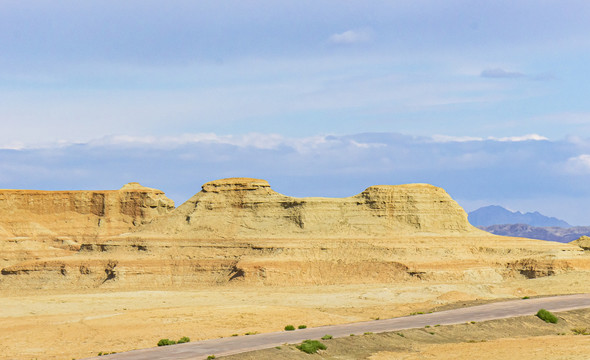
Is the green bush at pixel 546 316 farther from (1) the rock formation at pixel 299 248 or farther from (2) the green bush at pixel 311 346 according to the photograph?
(1) the rock formation at pixel 299 248

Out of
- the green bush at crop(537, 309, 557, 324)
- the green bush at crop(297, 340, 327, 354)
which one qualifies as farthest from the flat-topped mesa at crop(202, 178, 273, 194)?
the green bush at crop(297, 340, 327, 354)

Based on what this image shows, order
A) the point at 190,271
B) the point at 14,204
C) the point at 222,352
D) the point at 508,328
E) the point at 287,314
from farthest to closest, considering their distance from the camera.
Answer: the point at 14,204 → the point at 190,271 → the point at 287,314 → the point at 508,328 → the point at 222,352

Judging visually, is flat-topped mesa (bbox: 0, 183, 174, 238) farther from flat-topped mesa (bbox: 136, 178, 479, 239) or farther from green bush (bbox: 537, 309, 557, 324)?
green bush (bbox: 537, 309, 557, 324)

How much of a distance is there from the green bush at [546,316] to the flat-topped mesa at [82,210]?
9026 cm


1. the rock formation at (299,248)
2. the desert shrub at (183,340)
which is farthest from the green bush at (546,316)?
the rock formation at (299,248)

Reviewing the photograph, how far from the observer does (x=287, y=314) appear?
162 ft

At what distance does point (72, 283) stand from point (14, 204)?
162ft

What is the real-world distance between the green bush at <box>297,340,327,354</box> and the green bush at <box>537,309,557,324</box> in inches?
637

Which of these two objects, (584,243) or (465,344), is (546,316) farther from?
(584,243)

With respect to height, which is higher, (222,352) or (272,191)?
(272,191)

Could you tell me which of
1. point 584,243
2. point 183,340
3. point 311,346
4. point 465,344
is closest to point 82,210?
point 584,243

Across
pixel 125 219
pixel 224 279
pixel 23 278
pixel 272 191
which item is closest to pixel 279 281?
pixel 224 279

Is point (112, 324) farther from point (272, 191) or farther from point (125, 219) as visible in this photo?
point (125, 219)

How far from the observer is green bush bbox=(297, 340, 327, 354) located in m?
33.5
